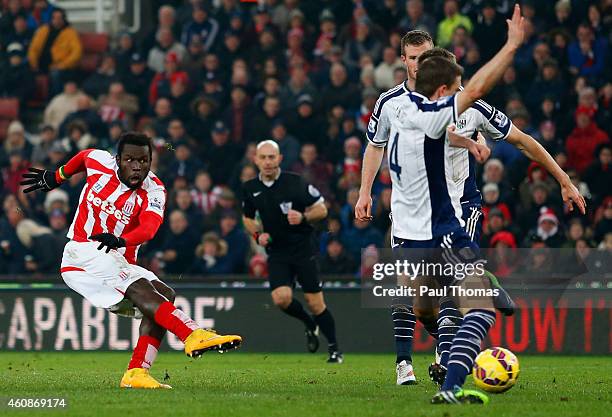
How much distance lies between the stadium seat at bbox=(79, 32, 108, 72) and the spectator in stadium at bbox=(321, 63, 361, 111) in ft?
17.1

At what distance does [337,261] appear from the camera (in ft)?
57.3

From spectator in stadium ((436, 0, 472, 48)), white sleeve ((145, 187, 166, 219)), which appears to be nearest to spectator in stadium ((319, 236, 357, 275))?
spectator in stadium ((436, 0, 472, 48))

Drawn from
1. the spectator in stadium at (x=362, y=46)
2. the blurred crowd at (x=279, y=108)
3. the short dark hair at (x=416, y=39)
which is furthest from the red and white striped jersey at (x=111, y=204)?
the spectator in stadium at (x=362, y=46)

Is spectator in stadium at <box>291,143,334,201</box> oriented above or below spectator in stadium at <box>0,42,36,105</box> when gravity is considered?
below

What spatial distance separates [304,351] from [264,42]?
6.34 m

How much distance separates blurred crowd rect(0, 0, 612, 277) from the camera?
1748 cm

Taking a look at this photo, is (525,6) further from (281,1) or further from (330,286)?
(330,286)

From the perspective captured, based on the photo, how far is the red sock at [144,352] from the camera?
31.9 ft

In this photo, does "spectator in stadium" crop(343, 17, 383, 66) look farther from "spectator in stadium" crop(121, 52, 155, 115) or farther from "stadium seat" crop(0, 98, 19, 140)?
"stadium seat" crop(0, 98, 19, 140)

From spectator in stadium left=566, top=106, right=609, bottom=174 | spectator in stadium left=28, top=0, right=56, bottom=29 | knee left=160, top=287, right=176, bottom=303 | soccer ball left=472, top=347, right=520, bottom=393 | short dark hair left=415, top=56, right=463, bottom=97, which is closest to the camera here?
short dark hair left=415, top=56, right=463, bottom=97

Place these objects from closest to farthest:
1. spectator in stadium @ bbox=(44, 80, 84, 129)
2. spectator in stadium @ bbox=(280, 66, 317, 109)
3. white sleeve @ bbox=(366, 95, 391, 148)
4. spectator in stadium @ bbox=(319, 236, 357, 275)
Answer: white sleeve @ bbox=(366, 95, 391, 148), spectator in stadium @ bbox=(319, 236, 357, 275), spectator in stadium @ bbox=(280, 66, 317, 109), spectator in stadium @ bbox=(44, 80, 84, 129)

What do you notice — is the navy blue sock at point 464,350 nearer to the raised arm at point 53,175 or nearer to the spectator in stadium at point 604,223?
the raised arm at point 53,175

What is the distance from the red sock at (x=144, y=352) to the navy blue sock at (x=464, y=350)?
263 cm

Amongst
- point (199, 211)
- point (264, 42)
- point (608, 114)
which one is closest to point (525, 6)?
point (608, 114)
